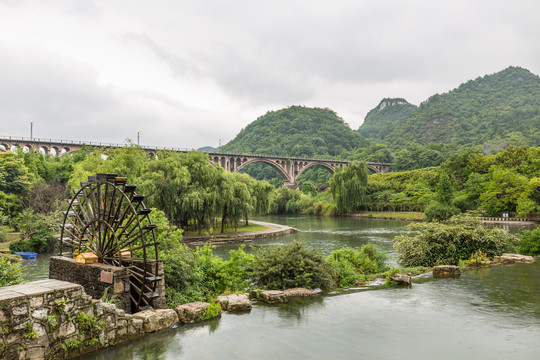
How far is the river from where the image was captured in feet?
20.4

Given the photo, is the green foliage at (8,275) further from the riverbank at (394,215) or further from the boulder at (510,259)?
the riverbank at (394,215)

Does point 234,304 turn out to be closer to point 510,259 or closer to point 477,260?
point 477,260

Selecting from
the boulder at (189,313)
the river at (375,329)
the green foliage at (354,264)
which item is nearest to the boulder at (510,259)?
the river at (375,329)

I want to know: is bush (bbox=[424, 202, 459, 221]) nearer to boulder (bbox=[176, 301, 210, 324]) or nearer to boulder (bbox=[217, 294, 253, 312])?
boulder (bbox=[217, 294, 253, 312])

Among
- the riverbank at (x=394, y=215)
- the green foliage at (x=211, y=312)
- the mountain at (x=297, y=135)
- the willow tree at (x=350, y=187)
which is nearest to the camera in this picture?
the green foliage at (x=211, y=312)

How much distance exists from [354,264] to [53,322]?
10.3 m

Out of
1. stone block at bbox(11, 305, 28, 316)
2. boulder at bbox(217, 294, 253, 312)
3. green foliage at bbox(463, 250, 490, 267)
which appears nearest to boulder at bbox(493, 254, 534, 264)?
green foliage at bbox(463, 250, 490, 267)

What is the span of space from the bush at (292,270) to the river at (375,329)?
74 centimetres

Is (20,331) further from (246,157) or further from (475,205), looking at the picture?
(246,157)

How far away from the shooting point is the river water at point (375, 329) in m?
6.21

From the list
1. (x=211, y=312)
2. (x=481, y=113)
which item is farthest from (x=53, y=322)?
(x=481, y=113)

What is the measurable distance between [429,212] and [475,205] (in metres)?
8.51

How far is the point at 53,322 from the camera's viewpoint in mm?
5645

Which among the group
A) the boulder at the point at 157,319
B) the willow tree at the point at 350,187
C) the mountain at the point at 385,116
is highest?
the mountain at the point at 385,116
